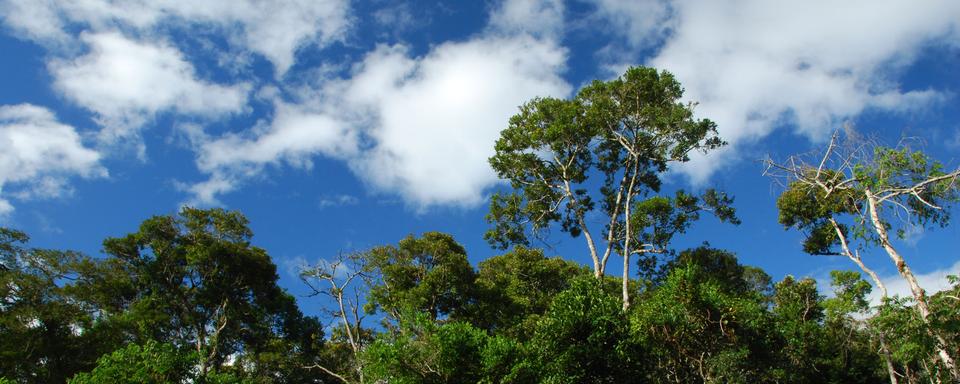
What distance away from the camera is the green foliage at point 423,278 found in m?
23.1

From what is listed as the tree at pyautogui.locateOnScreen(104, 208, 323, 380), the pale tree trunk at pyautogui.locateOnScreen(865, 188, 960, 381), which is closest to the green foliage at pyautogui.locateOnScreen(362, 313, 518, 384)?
the pale tree trunk at pyautogui.locateOnScreen(865, 188, 960, 381)

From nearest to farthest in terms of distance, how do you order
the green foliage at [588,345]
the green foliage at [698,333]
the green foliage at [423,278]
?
the green foliage at [698,333] < the green foliage at [588,345] < the green foliage at [423,278]

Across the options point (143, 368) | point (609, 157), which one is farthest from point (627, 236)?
point (143, 368)

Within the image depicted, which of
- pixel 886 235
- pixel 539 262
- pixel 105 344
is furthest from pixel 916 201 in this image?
pixel 105 344

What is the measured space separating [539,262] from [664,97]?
8.53m

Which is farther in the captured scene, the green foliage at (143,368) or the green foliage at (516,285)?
the green foliage at (516,285)

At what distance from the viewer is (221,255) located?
83.0ft

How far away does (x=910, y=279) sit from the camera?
12.1 meters

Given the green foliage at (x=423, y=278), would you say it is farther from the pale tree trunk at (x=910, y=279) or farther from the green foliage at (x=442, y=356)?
the pale tree trunk at (x=910, y=279)

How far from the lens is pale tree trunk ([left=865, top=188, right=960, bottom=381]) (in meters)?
10.2

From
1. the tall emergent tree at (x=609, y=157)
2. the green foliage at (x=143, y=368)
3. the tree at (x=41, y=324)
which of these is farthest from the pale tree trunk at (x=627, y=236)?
the tree at (x=41, y=324)

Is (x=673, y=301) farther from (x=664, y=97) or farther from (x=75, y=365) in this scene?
(x=75, y=365)

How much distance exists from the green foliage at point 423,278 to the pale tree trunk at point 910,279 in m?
14.6

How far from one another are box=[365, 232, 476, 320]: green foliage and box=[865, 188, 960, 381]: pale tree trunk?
14641 mm
